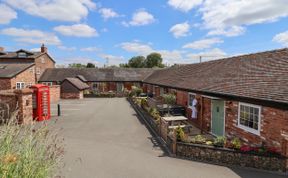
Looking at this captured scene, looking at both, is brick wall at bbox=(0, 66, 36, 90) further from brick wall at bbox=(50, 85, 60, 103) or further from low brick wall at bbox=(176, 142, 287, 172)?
low brick wall at bbox=(176, 142, 287, 172)

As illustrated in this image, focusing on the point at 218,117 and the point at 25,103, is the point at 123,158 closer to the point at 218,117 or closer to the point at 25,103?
the point at 218,117

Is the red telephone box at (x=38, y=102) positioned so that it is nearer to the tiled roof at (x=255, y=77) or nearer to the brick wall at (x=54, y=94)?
the tiled roof at (x=255, y=77)

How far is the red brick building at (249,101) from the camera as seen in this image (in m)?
8.28

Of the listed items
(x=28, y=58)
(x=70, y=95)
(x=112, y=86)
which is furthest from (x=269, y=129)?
(x=28, y=58)

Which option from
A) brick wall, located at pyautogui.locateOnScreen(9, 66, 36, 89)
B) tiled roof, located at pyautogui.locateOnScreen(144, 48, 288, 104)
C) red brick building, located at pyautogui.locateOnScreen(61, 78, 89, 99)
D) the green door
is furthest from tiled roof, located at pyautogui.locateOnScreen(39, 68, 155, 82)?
the green door

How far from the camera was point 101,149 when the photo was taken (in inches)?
410

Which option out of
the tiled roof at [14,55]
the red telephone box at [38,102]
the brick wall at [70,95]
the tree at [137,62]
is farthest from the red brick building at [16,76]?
the tree at [137,62]

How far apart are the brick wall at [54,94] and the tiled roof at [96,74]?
802 cm

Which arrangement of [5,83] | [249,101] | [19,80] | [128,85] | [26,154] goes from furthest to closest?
[128,85]
[19,80]
[5,83]
[249,101]
[26,154]

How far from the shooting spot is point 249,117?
9.73 m

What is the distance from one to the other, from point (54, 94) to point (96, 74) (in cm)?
1284

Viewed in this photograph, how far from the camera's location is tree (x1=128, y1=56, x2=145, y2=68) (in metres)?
93.7

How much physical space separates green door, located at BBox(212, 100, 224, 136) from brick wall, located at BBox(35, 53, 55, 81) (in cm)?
3552

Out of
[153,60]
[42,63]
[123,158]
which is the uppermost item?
[153,60]
